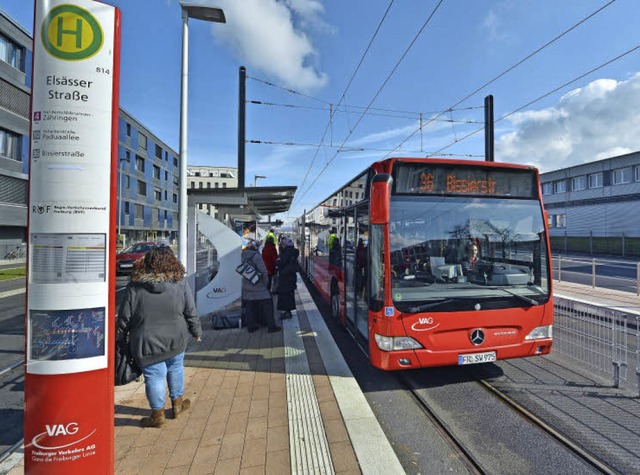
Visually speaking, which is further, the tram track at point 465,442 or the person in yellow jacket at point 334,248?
the person in yellow jacket at point 334,248

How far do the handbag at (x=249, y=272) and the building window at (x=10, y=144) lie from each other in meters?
27.8

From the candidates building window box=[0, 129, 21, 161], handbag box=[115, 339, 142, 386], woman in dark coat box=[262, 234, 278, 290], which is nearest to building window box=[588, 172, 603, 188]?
woman in dark coat box=[262, 234, 278, 290]

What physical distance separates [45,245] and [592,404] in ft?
17.4

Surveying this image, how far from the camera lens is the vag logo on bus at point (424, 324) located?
3.61 metres

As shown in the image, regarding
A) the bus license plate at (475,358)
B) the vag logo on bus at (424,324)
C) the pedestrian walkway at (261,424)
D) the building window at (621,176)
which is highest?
the building window at (621,176)

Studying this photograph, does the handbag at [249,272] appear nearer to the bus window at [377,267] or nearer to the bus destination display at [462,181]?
the bus window at [377,267]

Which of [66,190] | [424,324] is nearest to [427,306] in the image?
[424,324]

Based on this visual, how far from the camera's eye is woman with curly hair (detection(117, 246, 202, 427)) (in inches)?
114

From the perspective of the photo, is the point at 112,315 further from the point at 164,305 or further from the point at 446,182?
the point at 446,182

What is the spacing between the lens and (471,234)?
13.1 ft

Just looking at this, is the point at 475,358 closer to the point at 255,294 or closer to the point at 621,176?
the point at 255,294

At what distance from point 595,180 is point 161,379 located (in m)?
46.2

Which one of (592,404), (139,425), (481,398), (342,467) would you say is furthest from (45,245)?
(592,404)

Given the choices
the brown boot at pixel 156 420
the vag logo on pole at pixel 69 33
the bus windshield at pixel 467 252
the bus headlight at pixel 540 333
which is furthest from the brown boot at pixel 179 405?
the bus headlight at pixel 540 333
